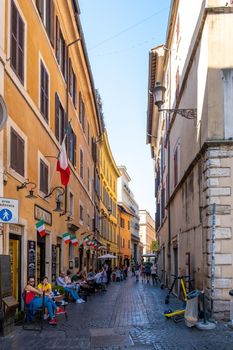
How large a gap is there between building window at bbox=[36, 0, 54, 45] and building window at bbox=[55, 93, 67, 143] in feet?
7.77

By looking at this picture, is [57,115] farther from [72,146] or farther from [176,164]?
[176,164]

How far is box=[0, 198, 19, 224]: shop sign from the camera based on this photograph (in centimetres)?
1064

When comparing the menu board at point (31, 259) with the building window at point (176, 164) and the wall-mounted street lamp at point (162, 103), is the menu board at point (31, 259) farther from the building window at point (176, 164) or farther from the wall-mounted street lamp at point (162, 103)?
the building window at point (176, 164)

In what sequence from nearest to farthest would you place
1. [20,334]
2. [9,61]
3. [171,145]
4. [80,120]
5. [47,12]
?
[20,334], [9,61], [47,12], [171,145], [80,120]

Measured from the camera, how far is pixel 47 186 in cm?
1872

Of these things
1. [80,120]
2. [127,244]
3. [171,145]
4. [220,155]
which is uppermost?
[80,120]

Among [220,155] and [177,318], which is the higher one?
[220,155]

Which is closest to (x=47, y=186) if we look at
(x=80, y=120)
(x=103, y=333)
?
(x=103, y=333)

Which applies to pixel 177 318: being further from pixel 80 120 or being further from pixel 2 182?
pixel 80 120

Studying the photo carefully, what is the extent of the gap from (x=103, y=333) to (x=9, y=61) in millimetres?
6754

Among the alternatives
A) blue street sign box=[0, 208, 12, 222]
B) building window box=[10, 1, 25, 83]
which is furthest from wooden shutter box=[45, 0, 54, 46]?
blue street sign box=[0, 208, 12, 222]

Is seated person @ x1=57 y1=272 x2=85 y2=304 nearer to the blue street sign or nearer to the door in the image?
the door

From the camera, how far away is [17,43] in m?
14.4

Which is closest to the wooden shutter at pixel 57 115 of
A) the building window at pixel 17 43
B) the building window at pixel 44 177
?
the building window at pixel 44 177
